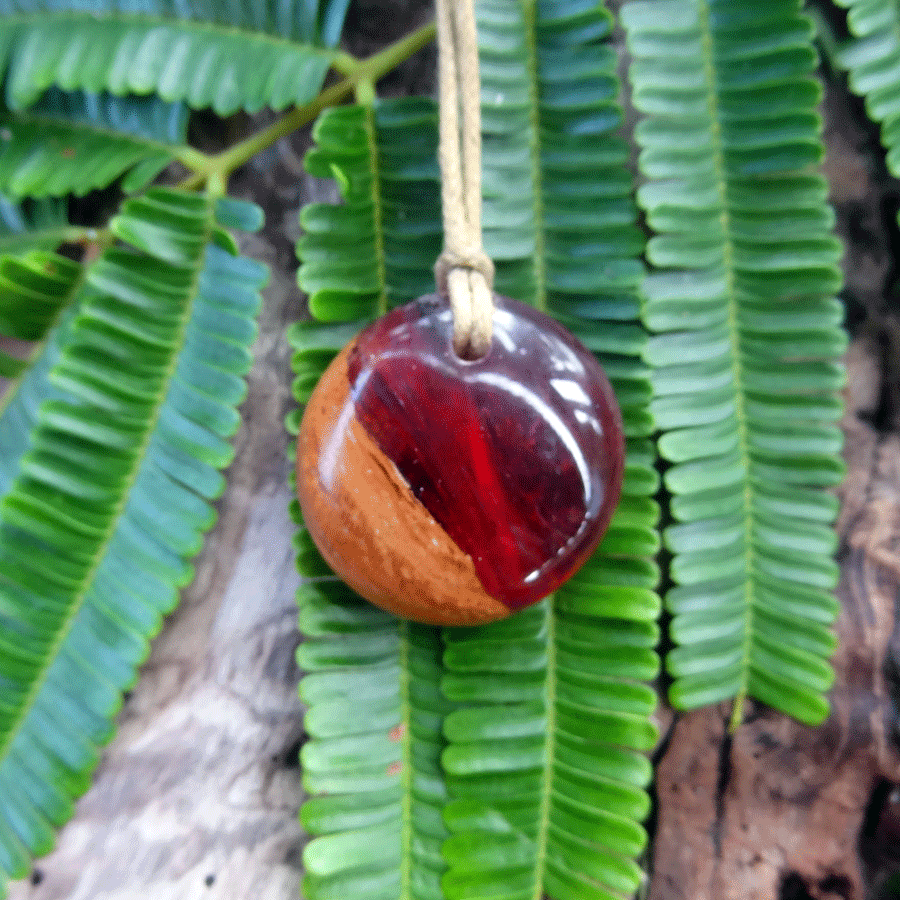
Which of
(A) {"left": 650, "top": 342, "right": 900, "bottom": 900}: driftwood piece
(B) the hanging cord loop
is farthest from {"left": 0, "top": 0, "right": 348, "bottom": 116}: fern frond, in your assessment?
(A) {"left": 650, "top": 342, "right": 900, "bottom": 900}: driftwood piece

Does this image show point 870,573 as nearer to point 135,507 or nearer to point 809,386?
point 809,386

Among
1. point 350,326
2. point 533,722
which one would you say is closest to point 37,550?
point 350,326

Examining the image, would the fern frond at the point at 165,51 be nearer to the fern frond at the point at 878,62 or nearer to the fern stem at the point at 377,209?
the fern stem at the point at 377,209

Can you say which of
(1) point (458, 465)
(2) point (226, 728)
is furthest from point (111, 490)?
(1) point (458, 465)

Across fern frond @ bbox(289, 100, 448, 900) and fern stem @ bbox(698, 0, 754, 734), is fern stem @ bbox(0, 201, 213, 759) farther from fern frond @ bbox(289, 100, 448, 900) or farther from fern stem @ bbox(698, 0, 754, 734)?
fern stem @ bbox(698, 0, 754, 734)

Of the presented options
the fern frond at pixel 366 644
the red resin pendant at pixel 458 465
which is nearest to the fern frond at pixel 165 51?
the fern frond at pixel 366 644

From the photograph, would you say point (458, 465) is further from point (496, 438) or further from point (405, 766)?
point (405, 766)
